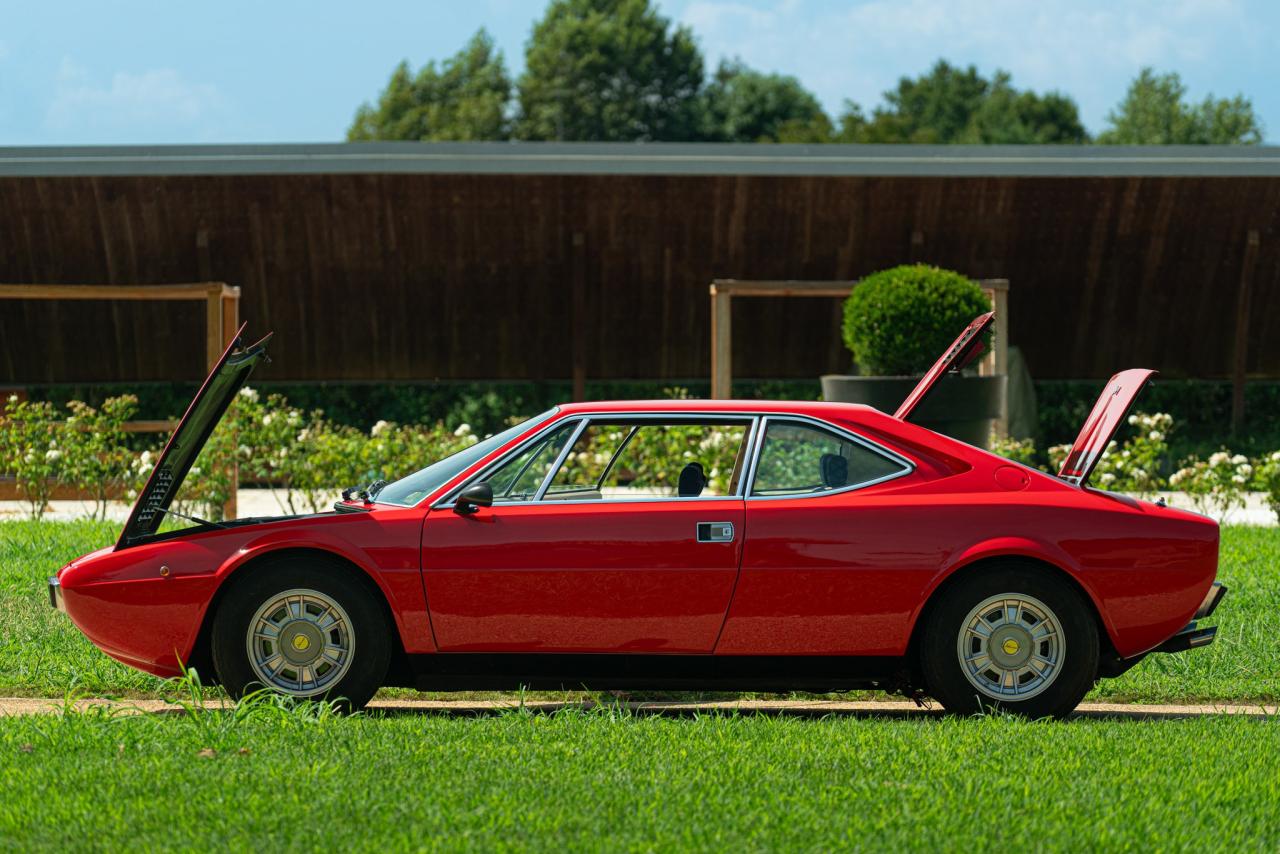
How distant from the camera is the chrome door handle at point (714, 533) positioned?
6008 millimetres

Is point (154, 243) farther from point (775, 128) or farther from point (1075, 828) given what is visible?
point (775, 128)

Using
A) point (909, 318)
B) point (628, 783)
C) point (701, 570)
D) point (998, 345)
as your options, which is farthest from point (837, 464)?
point (998, 345)

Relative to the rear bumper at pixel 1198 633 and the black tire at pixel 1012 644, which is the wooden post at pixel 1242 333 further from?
the black tire at pixel 1012 644

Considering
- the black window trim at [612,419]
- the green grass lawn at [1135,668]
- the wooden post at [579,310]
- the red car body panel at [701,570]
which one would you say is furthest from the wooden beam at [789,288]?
the red car body panel at [701,570]

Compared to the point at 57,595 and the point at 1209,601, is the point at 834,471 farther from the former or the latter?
the point at 57,595

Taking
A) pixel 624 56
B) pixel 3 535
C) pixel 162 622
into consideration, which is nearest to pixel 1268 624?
pixel 162 622

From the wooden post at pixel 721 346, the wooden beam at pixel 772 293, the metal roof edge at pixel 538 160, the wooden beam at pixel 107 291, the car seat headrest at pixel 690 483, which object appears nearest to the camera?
the car seat headrest at pixel 690 483

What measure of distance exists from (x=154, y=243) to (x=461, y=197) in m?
3.96

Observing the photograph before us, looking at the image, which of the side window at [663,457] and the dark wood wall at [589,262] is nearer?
the side window at [663,457]

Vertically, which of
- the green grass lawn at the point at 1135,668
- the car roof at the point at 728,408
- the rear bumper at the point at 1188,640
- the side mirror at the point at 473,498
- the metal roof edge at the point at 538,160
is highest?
the metal roof edge at the point at 538,160

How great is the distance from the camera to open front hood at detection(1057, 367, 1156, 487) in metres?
6.59

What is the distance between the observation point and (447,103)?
256ft

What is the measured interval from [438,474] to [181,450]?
111cm

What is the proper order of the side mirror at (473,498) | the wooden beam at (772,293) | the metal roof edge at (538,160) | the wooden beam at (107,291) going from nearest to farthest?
the side mirror at (473,498), the wooden beam at (107,291), the wooden beam at (772,293), the metal roof edge at (538,160)
